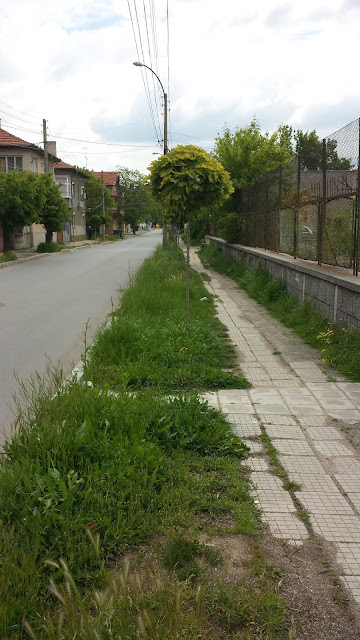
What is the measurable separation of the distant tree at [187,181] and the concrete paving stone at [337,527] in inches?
217

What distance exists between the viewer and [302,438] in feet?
16.1

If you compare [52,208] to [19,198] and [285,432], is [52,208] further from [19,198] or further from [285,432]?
[285,432]

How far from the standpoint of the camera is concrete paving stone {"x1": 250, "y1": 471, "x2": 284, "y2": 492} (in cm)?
394

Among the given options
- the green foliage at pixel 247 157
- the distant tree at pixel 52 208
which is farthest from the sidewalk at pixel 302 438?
the distant tree at pixel 52 208

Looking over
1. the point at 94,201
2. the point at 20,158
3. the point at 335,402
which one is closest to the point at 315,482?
the point at 335,402

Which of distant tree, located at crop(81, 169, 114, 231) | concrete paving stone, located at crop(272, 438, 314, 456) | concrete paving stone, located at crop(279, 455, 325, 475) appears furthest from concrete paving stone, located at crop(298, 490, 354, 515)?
distant tree, located at crop(81, 169, 114, 231)

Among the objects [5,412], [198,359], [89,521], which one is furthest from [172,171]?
[89,521]

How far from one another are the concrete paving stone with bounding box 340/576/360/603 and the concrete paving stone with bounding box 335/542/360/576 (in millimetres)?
36

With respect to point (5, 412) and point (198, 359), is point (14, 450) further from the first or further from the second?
point (198, 359)

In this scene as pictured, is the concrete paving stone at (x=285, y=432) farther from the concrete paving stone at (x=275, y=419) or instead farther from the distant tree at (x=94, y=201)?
the distant tree at (x=94, y=201)

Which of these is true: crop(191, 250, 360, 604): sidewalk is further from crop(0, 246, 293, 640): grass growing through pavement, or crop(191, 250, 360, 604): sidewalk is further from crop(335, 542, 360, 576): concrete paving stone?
crop(0, 246, 293, 640): grass growing through pavement

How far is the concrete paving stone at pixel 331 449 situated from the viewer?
14.9 feet

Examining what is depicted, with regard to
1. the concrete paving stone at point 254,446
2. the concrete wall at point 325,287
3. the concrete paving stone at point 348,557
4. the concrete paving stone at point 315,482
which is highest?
the concrete wall at point 325,287

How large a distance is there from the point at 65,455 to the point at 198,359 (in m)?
3.70
